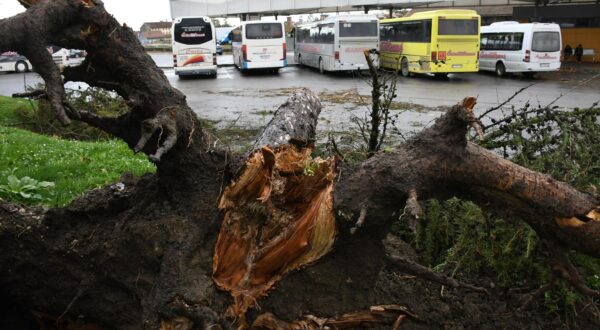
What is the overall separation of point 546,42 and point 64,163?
21246 millimetres

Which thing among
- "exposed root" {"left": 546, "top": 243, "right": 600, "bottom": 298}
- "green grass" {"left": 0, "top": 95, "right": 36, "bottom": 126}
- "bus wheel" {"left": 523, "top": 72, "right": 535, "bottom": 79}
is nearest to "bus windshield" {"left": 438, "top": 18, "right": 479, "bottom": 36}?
"bus wheel" {"left": 523, "top": 72, "right": 535, "bottom": 79}

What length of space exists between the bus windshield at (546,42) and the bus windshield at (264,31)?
11.2 m

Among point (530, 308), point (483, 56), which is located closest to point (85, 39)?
point (530, 308)

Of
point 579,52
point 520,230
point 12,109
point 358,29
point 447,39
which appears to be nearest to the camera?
point 520,230

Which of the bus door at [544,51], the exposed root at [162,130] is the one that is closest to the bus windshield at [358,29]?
the bus door at [544,51]

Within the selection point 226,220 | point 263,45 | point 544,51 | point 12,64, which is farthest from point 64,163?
point 12,64

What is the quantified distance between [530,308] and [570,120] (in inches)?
60.1

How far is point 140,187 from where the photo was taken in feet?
11.4

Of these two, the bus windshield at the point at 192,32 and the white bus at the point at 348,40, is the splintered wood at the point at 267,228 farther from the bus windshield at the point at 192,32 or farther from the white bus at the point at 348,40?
the bus windshield at the point at 192,32

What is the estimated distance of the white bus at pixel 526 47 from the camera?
22.2 meters

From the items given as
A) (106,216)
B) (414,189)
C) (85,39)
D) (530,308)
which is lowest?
(530,308)

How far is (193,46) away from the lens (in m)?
24.7

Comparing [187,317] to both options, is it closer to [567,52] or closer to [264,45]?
[264,45]

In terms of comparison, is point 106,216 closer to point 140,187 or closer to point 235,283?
point 140,187
